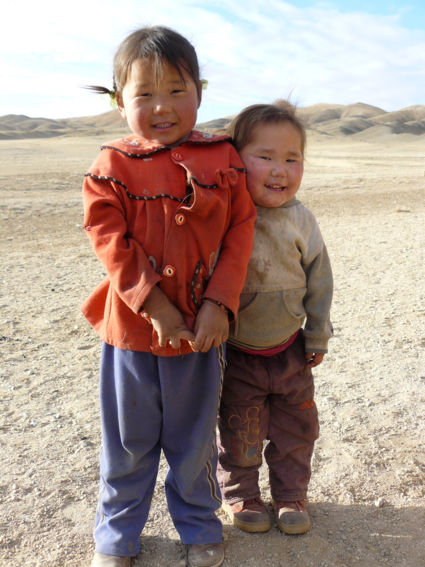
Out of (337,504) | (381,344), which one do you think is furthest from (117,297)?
(381,344)

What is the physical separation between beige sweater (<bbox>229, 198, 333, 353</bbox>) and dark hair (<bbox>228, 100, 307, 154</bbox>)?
0.24 m

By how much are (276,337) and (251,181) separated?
1.82 feet

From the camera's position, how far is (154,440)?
197cm

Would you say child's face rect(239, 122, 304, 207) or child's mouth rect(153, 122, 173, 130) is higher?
child's mouth rect(153, 122, 173, 130)

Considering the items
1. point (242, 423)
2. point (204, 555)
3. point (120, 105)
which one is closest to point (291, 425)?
point (242, 423)

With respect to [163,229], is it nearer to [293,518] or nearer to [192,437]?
[192,437]

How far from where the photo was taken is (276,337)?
213 centimetres

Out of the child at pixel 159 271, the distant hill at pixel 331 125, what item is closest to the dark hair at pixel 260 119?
the child at pixel 159 271

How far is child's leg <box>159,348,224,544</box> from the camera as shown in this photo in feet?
6.21

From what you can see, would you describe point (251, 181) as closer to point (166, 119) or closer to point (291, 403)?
point (166, 119)

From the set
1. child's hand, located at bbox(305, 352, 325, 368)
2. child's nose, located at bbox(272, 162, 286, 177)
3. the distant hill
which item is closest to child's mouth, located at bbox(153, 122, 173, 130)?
child's nose, located at bbox(272, 162, 286, 177)

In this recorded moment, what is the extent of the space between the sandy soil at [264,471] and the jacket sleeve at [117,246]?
1.01 meters

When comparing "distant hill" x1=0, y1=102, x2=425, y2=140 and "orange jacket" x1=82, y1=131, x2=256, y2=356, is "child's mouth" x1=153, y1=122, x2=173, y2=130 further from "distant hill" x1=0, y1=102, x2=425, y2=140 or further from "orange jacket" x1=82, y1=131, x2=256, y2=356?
"distant hill" x1=0, y1=102, x2=425, y2=140

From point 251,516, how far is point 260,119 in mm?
1439
